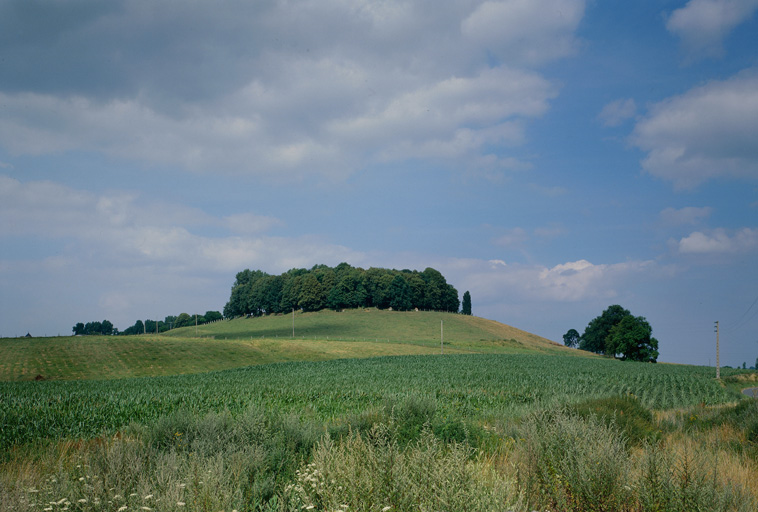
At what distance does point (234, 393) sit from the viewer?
72.7 feet

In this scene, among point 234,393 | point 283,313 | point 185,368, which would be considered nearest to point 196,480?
point 234,393

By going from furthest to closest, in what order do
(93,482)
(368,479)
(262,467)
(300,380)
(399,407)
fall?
(300,380) → (399,407) → (262,467) → (93,482) → (368,479)

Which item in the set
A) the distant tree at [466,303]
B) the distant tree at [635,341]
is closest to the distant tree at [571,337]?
→ the distant tree at [466,303]

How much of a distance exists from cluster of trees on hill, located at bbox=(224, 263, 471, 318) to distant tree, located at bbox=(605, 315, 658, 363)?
5506cm

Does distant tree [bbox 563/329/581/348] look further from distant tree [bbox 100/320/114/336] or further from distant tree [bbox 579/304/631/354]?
distant tree [bbox 100/320/114/336]

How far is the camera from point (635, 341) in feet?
326

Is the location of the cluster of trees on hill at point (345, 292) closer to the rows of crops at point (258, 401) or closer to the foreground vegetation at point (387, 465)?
the rows of crops at point (258, 401)

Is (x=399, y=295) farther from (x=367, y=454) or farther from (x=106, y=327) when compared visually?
(x=106, y=327)

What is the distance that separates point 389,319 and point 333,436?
4117 inches

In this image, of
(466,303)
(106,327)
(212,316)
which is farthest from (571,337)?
(106,327)

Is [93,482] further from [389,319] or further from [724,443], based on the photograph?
[389,319]

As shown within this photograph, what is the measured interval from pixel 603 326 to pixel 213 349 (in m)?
103

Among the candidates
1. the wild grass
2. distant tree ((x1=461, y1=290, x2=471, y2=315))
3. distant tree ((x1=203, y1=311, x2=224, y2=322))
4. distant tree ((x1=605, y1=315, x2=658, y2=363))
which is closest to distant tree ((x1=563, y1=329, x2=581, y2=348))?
distant tree ((x1=461, y1=290, x2=471, y2=315))

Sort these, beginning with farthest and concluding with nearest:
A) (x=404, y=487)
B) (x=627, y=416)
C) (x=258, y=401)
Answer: (x=258, y=401) < (x=627, y=416) < (x=404, y=487)
